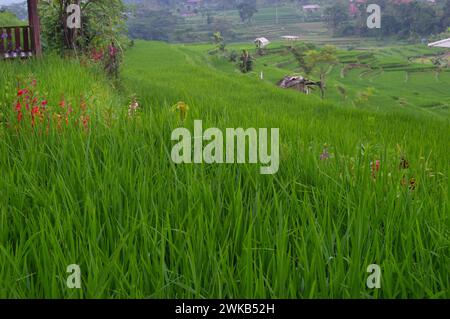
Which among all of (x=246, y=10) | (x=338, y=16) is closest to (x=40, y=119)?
(x=246, y=10)

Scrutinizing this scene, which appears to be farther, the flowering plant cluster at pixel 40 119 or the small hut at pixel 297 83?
the small hut at pixel 297 83

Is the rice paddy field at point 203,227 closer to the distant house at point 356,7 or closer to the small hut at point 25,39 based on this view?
the small hut at point 25,39

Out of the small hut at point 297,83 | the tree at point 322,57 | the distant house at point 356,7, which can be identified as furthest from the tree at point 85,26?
the distant house at point 356,7

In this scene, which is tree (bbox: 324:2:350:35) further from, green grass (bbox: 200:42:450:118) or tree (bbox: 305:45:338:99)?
tree (bbox: 305:45:338:99)

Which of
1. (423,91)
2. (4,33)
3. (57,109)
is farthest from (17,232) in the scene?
(423,91)

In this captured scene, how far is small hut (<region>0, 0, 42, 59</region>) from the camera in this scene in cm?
941

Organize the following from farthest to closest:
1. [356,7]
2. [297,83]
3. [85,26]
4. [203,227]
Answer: [356,7], [297,83], [85,26], [203,227]

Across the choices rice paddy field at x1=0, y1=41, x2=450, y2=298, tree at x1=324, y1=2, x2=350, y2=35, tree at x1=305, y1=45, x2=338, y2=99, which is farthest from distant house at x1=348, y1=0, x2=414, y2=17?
rice paddy field at x1=0, y1=41, x2=450, y2=298

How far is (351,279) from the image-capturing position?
57.7 inches

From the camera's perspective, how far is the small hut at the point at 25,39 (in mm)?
9406

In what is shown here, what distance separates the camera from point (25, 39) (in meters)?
9.66

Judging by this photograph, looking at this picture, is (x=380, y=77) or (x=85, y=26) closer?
(x=85, y=26)

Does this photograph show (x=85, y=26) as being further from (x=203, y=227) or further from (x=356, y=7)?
(x=356, y=7)

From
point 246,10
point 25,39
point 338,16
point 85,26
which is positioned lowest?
point 25,39
